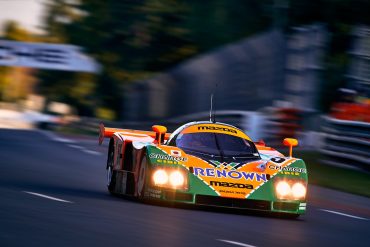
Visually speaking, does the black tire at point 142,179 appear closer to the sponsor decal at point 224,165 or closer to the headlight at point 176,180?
the headlight at point 176,180

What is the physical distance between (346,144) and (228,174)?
1036 cm

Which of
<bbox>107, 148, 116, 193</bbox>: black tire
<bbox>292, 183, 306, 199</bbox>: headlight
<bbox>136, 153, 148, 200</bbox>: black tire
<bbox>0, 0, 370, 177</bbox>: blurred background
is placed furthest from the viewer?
<bbox>0, 0, 370, 177</bbox>: blurred background

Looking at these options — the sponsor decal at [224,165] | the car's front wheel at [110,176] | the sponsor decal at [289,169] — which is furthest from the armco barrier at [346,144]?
the sponsor decal at [224,165]

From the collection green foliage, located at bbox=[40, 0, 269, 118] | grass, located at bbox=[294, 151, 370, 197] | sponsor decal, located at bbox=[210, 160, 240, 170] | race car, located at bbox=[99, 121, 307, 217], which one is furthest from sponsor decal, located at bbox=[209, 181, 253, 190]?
green foliage, located at bbox=[40, 0, 269, 118]

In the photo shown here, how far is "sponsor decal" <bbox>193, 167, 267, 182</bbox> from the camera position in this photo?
39.0ft

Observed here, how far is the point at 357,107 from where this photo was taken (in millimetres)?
23688

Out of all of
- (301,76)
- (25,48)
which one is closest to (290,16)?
(301,76)

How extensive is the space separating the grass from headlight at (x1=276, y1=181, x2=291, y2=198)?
207 inches

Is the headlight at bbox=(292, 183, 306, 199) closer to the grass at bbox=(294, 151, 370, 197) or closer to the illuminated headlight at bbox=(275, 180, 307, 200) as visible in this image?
the illuminated headlight at bbox=(275, 180, 307, 200)

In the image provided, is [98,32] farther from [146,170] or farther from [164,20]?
[146,170]

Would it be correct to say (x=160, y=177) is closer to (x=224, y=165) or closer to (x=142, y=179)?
(x=142, y=179)

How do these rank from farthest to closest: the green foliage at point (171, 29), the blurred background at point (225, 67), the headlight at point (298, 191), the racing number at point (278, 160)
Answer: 1. the green foliage at point (171, 29)
2. the blurred background at point (225, 67)
3. the racing number at point (278, 160)
4. the headlight at point (298, 191)

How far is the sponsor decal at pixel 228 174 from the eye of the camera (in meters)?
11.9

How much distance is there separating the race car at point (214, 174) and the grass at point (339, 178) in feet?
16.2
